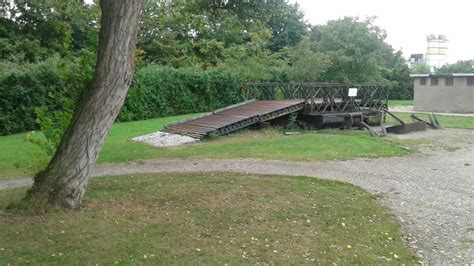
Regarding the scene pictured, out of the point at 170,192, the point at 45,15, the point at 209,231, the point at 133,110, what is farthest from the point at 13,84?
the point at 209,231

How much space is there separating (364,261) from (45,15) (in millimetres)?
27090

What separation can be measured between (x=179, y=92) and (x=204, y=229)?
18.5m

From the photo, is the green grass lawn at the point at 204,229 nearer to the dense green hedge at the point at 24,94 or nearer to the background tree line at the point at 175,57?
the background tree line at the point at 175,57

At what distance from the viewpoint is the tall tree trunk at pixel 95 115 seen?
Result: 5656 mm

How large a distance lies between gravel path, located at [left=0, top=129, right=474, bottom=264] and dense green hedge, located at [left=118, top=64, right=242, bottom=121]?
36.1 feet

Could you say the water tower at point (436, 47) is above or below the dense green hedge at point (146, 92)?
above

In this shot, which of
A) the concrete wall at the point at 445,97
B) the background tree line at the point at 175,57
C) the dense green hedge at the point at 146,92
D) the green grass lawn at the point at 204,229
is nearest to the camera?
the green grass lawn at the point at 204,229

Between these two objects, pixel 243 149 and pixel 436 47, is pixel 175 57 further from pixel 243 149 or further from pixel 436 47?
pixel 436 47

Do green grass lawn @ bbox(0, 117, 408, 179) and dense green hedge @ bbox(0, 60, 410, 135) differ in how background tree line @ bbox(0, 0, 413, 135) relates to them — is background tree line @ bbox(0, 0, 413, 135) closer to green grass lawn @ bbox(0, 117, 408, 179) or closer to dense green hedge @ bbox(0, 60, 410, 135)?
dense green hedge @ bbox(0, 60, 410, 135)

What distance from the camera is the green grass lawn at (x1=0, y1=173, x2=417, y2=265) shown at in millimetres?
4523

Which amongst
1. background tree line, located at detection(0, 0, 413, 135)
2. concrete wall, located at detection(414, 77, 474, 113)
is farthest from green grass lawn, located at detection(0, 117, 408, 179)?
concrete wall, located at detection(414, 77, 474, 113)

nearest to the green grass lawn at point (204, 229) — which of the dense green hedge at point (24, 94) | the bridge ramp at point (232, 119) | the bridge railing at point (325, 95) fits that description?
the bridge ramp at point (232, 119)

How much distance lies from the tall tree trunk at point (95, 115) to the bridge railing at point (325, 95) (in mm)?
13438

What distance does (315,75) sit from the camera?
28.1 meters
